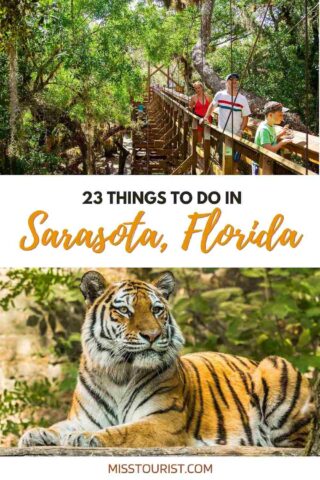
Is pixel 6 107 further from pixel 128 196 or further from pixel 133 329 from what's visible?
pixel 133 329

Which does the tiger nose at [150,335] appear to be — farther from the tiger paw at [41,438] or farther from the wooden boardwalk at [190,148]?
the wooden boardwalk at [190,148]

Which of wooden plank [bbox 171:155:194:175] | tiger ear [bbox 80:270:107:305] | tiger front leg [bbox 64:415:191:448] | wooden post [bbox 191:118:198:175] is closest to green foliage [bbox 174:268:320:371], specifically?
tiger ear [bbox 80:270:107:305]

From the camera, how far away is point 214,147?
654cm

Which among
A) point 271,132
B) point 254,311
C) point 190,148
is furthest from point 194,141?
point 254,311

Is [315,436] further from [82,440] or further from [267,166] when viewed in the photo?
[267,166]

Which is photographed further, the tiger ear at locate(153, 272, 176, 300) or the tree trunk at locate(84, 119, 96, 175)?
the tree trunk at locate(84, 119, 96, 175)

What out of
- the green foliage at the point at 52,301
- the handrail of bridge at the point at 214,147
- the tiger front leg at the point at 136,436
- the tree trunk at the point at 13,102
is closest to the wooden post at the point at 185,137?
the handrail of bridge at the point at 214,147

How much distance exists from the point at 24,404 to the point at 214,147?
2.35 meters

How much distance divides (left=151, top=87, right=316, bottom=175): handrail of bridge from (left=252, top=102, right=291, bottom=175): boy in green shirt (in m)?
0.06

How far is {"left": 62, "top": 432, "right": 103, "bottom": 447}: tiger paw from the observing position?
458 cm

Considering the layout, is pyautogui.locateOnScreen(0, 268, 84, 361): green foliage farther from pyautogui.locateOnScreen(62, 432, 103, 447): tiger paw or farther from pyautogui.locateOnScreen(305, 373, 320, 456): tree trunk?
pyautogui.locateOnScreen(305, 373, 320, 456): tree trunk

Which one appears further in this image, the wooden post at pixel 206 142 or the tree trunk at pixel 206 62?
the tree trunk at pixel 206 62

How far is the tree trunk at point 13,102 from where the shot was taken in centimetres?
669

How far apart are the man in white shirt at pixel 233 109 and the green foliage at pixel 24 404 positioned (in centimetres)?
193
